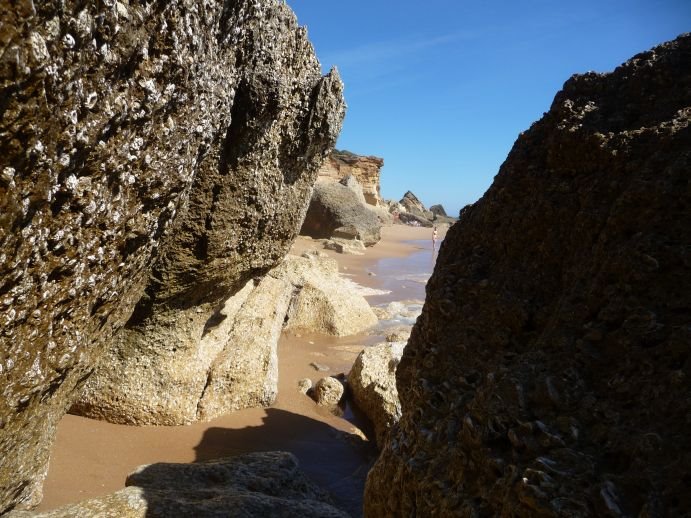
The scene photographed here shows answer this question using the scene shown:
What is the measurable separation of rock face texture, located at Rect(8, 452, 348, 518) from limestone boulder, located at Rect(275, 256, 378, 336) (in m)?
4.01

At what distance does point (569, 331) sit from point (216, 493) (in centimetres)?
183

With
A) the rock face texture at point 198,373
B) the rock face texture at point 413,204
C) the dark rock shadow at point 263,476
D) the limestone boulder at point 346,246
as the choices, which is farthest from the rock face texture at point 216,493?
the rock face texture at point 413,204

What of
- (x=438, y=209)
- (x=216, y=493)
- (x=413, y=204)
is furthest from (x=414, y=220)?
(x=216, y=493)

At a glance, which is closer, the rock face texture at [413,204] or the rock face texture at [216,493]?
the rock face texture at [216,493]

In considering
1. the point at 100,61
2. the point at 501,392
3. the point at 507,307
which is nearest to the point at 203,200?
the point at 100,61

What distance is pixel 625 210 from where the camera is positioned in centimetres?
171

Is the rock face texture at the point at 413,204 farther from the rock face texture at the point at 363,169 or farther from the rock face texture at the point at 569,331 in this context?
the rock face texture at the point at 569,331

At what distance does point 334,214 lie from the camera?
17.2m

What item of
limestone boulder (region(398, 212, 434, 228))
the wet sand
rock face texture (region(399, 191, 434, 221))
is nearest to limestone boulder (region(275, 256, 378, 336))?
the wet sand

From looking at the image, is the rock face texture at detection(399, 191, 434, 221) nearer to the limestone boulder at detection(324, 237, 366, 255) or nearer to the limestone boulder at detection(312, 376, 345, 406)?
the limestone boulder at detection(324, 237, 366, 255)

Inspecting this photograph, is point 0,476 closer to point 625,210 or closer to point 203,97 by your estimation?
point 203,97

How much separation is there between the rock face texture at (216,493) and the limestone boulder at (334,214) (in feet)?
46.6

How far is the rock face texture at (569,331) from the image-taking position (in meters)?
1.35

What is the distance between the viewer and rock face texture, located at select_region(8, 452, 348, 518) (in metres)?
2.22
